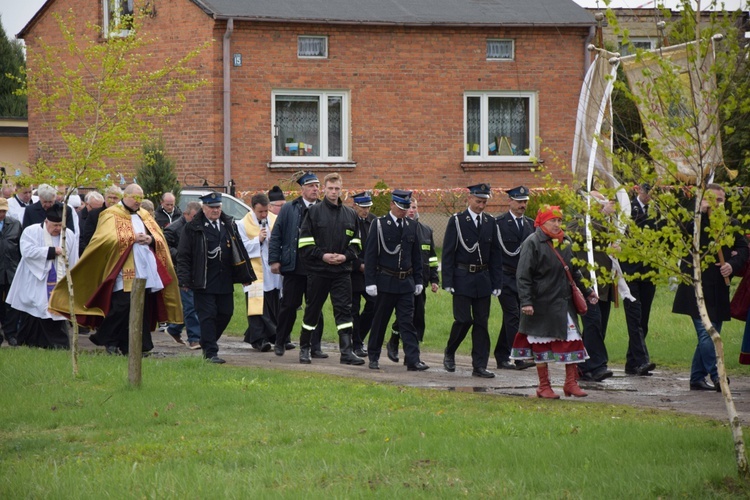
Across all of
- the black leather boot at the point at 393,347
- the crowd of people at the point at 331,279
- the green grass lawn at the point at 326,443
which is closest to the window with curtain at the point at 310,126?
the crowd of people at the point at 331,279

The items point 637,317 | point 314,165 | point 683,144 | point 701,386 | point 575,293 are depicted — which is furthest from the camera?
point 314,165

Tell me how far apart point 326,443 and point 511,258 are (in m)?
6.09

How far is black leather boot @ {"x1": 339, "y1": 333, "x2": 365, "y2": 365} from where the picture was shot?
14234 mm

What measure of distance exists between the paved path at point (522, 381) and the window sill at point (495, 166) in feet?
44.0

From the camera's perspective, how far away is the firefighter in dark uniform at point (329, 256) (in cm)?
1402

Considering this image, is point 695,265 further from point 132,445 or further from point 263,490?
point 132,445

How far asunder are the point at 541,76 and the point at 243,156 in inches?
292

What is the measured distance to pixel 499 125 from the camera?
1158 inches

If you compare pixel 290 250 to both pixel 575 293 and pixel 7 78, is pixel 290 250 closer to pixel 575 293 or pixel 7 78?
pixel 575 293

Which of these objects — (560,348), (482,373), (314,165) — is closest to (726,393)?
(560,348)

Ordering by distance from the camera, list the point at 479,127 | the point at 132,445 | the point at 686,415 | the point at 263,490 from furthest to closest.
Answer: the point at 479,127
the point at 686,415
the point at 132,445
the point at 263,490

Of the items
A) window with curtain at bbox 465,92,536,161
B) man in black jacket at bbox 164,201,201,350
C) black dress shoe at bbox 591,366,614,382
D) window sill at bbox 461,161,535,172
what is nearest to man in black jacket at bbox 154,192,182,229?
man in black jacket at bbox 164,201,201,350

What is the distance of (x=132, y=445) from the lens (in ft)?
29.5

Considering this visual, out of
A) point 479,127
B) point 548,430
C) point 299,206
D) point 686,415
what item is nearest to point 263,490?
point 548,430
